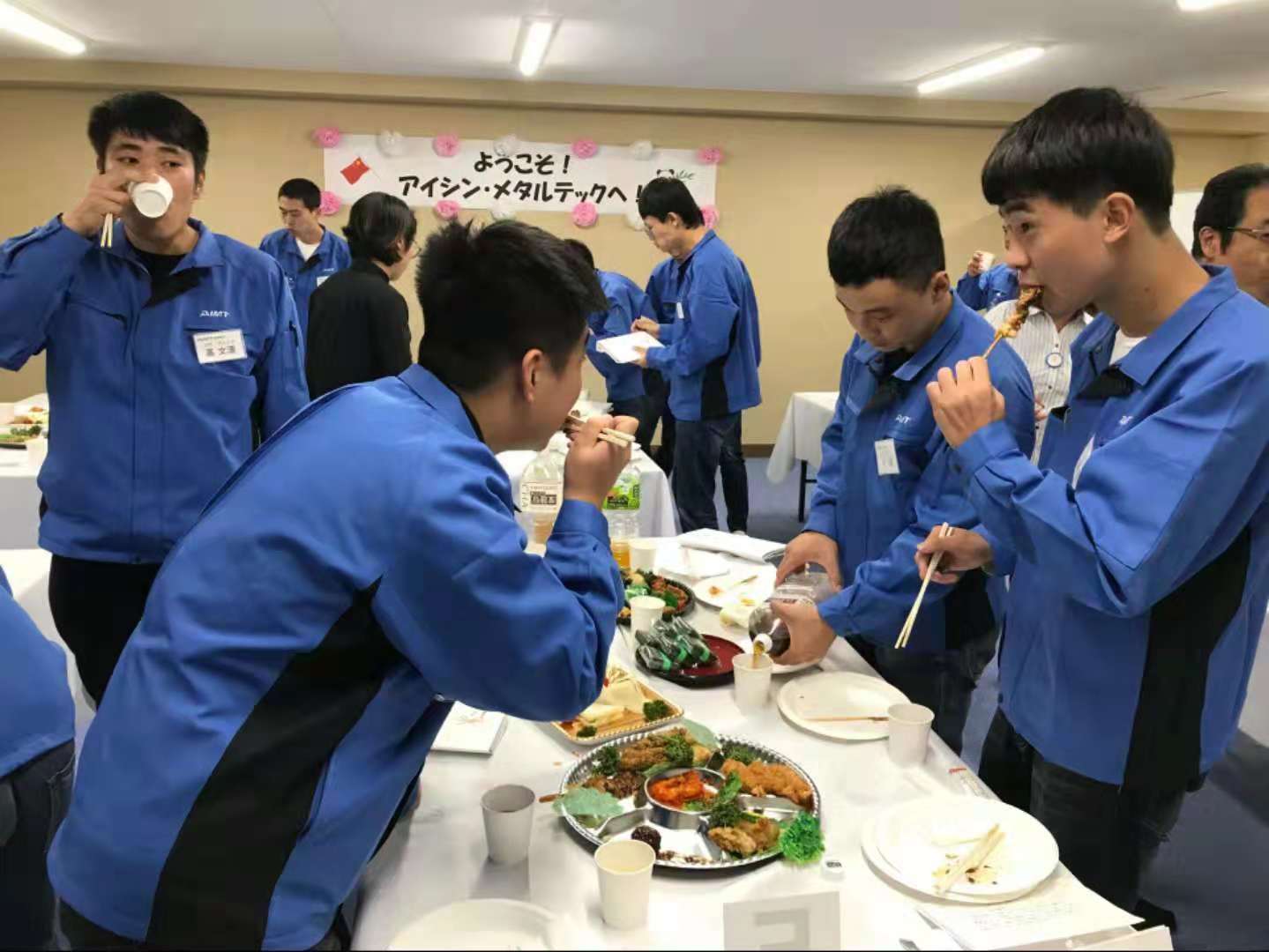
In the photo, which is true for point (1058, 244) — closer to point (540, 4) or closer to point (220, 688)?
point (220, 688)

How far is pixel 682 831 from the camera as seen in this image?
3.73 ft

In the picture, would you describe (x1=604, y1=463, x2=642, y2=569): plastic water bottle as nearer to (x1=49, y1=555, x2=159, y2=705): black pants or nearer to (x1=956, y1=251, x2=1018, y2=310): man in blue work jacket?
(x1=49, y1=555, x2=159, y2=705): black pants

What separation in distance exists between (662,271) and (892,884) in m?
4.14

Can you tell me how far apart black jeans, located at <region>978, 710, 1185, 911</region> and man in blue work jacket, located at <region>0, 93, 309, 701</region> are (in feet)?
5.43

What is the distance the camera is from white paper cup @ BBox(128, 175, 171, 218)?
5.91 feet

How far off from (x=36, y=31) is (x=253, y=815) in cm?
575

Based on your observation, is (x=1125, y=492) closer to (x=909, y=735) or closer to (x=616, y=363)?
(x=909, y=735)

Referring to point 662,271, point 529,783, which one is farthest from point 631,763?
point 662,271

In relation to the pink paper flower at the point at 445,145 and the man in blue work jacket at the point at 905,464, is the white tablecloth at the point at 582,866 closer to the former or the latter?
the man in blue work jacket at the point at 905,464

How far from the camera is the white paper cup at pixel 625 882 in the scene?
3.10 ft

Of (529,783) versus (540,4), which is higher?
(540,4)

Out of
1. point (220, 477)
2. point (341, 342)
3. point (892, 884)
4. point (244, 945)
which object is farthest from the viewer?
point (341, 342)

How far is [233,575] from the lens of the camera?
0.92 meters

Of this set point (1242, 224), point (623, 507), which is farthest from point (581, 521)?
point (1242, 224)
